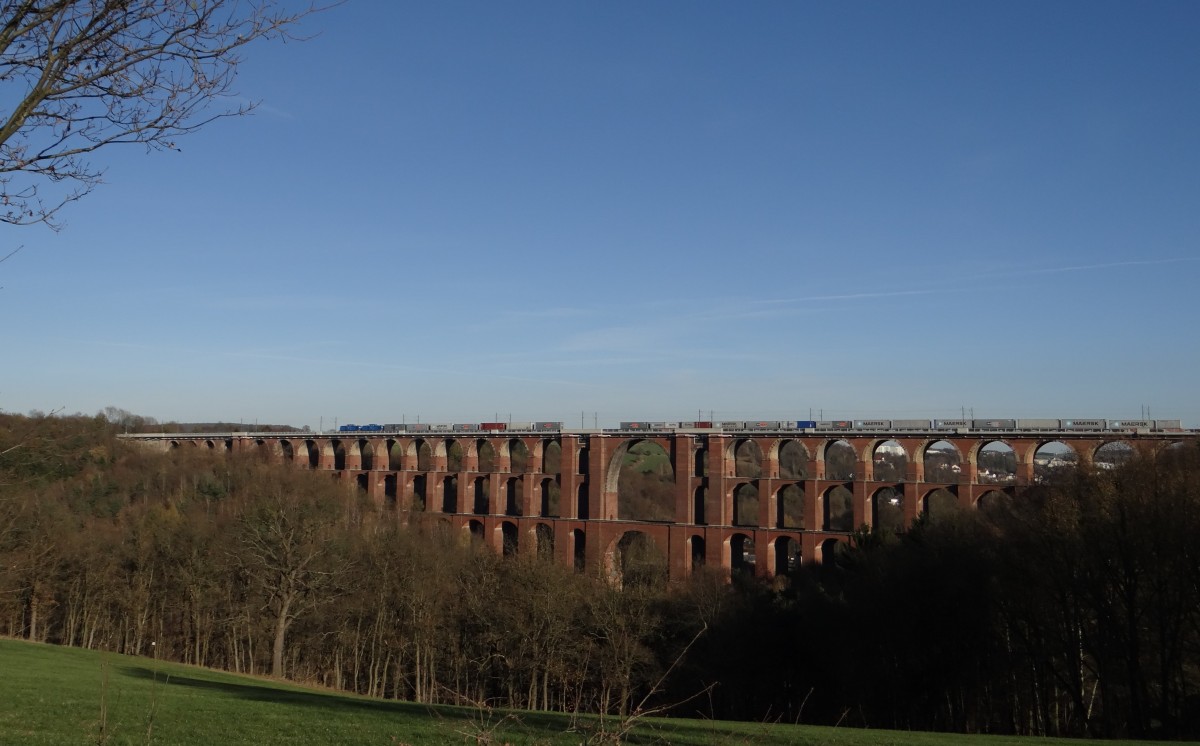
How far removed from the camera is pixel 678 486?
157ft

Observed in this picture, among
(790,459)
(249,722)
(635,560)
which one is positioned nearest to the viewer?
(249,722)

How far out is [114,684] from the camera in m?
18.2

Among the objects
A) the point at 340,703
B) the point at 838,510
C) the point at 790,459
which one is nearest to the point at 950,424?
the point at 838,510

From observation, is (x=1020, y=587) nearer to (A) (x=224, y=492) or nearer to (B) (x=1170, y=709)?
(B) (x=1170, y=709)

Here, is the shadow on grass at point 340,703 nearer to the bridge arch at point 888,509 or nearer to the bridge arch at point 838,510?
the bridge arch at point 888,509

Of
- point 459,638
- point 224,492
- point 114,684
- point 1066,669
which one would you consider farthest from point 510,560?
point 224,492

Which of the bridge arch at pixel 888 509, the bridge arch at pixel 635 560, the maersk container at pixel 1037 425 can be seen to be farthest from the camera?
the bridge arch at pixel 888 509

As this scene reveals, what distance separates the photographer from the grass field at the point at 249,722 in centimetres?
1050

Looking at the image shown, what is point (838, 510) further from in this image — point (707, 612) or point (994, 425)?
point (707, 612)

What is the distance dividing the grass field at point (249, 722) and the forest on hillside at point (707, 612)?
3.55 meters

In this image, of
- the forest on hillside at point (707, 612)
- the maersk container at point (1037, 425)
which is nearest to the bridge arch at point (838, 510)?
the forest on hillside at point (707, 612)

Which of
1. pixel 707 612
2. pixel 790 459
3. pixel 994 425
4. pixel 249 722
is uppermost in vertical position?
pixel 994 425

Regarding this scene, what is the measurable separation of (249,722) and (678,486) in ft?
119

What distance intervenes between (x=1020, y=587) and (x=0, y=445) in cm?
2398
